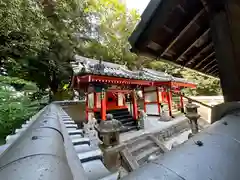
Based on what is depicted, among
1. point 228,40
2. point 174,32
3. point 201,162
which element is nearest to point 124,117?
point 174,32

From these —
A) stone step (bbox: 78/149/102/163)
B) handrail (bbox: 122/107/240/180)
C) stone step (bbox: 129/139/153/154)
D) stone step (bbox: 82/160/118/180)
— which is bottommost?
stone step (bbox: 129/139/153/154)

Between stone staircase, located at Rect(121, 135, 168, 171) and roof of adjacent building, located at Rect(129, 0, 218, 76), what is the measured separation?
3.85 m

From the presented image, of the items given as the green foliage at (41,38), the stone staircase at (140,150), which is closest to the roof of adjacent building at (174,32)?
the stone staircase at (140,150)

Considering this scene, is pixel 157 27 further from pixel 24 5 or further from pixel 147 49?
pixel 24 5

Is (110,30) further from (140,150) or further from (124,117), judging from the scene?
(140,150)

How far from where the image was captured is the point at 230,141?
74 centimetres

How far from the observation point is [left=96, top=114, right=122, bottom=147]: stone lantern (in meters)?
4.69

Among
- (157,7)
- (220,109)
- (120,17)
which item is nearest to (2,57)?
(157,7)

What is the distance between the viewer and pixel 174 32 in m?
2.12

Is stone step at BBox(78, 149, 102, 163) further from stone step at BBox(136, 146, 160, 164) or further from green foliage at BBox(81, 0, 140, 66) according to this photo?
green foliage at BBox(81, 0, 140, 66)

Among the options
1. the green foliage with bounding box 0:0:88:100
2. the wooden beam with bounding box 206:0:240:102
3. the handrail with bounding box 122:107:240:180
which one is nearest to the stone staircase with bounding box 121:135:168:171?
the wooden beam with bounding box 206:0:240:102

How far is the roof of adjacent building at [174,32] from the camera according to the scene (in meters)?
1.69

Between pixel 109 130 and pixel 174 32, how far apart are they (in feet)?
11.3

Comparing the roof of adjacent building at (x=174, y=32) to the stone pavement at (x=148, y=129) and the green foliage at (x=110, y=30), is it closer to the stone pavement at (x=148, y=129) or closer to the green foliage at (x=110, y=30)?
the stone pavement at (x=148, y=129)
